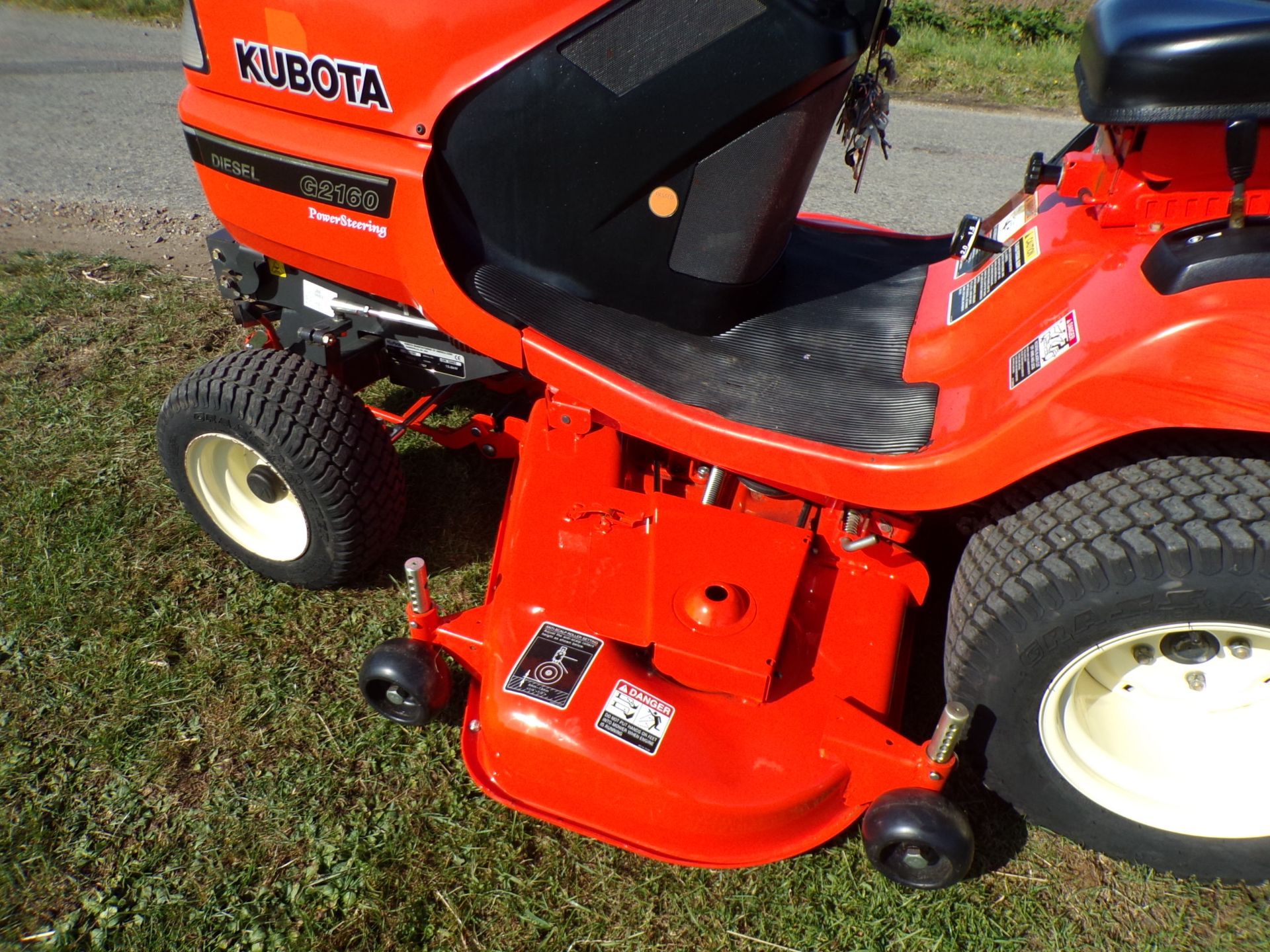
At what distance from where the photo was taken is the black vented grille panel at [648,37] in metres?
1.58

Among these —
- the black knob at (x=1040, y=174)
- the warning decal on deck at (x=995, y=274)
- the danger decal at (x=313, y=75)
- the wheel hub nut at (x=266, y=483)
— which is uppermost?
the black knob at (x=1040, y=174)

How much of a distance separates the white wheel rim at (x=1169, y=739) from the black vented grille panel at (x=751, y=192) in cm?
99

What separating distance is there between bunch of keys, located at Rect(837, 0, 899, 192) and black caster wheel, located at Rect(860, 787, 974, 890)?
1.16 metres

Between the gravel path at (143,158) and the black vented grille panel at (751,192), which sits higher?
the black vented grille panel at (751,192)

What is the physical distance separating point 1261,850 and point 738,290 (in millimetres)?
1376

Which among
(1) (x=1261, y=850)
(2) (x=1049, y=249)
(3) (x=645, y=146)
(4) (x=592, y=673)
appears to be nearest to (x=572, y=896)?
(4) (x=592, y=673)

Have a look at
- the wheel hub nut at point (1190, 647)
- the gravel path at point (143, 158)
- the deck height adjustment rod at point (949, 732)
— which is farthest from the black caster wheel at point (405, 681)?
the gravel path at point (143, 158)

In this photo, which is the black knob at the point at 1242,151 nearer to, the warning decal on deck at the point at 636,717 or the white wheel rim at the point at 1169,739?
the white wheel rim at the point at 1169,739

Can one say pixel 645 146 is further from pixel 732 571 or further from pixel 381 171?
pixel 732 571

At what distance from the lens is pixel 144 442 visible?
269 centimetres

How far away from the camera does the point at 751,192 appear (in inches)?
68.9

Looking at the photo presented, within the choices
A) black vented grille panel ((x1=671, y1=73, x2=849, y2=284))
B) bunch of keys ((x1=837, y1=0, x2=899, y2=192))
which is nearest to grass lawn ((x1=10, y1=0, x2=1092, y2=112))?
bunch of keys ((x1=837, y1=0, x2=899, y2=192))

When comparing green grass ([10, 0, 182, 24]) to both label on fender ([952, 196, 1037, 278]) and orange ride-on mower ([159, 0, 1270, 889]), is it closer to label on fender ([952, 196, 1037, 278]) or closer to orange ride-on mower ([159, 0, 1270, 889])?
orange ride-on mower ([159, 0, 1270, 889])

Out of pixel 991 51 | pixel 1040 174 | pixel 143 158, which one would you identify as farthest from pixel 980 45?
pixel 1040 174
